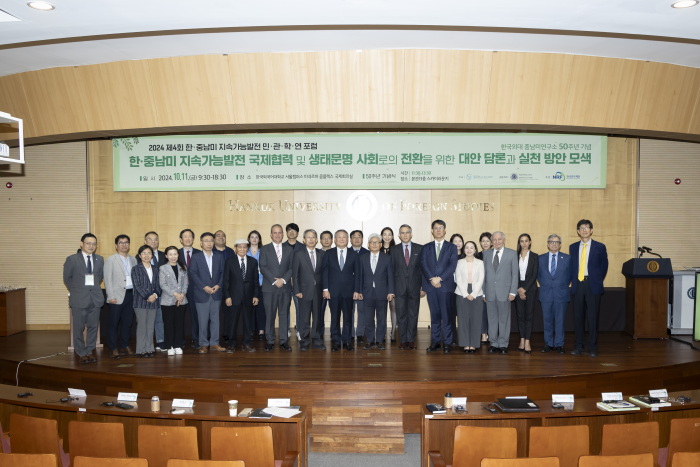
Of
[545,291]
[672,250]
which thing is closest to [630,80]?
[545,291]

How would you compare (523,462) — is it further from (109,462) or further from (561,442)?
(109,462)

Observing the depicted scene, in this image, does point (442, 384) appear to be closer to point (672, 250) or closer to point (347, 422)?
point (347, 422)

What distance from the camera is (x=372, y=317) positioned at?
529 cm

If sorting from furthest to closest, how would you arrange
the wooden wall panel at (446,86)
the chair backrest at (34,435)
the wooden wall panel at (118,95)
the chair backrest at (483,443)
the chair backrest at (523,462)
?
1. the wooden wall panel at (118,95)
2. the wooden wall panel at (446,86)
3. the chair backrest at (34,435)
4. the chair backrest at (483,443)
5. the chair backrest at (523,462)

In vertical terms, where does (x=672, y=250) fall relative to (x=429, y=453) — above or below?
above

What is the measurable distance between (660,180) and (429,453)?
6321 millimetres

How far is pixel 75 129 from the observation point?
16.3 feet

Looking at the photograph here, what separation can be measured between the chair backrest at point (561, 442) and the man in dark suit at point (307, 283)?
3.03 metres

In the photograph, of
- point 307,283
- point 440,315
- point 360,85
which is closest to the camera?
point 360,85

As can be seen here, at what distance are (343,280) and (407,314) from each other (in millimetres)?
841

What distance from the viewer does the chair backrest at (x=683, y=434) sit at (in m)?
2.52

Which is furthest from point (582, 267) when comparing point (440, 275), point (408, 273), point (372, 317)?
point (372, 317)

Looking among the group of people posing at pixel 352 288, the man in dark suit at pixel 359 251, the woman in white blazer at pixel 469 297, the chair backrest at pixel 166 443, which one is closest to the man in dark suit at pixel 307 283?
the group of people posing at pixel 352 288

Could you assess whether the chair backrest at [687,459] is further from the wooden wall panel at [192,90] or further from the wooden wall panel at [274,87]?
the wooden wall panel at [192,90]
